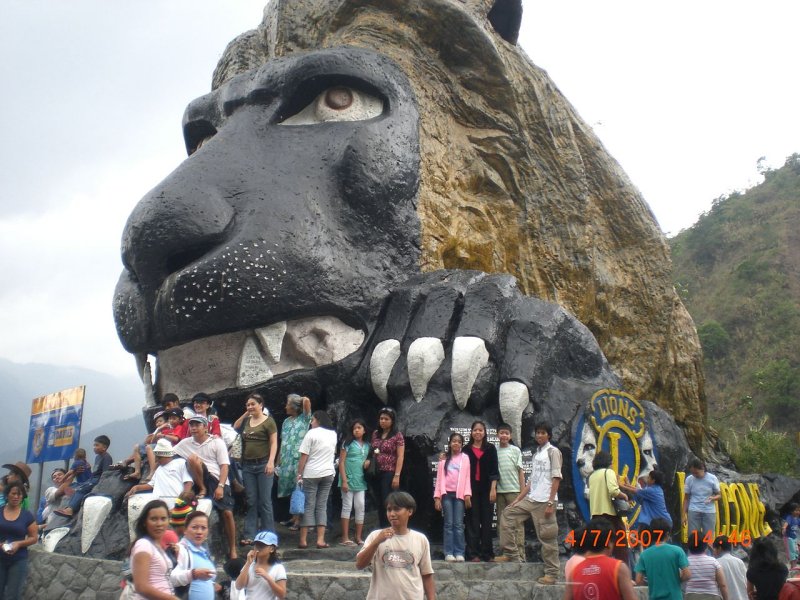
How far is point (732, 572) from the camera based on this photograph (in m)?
5.08

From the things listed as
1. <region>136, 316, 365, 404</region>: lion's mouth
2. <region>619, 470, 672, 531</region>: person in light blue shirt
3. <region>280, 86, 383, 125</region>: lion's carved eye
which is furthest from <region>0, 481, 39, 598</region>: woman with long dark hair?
<region>619, 470, 672, 531</region>: person in light blue shirt

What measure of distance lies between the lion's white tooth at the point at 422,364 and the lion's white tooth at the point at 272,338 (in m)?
0.96

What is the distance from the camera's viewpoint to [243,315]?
19.7 feet

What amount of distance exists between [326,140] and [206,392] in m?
2.07

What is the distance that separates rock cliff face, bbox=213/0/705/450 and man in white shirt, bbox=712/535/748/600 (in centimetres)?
298

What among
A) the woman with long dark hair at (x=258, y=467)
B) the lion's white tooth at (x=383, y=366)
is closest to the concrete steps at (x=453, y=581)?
the woman with long dark hair at (x=258, y=467)

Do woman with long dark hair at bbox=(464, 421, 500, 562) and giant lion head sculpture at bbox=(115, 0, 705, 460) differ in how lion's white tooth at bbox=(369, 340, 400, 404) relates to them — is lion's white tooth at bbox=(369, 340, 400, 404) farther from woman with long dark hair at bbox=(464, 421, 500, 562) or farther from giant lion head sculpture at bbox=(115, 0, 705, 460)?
woman with long dark hair at bbox=(464, 421, 500, 562)

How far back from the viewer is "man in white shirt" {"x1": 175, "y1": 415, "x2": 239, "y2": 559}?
5.23 m

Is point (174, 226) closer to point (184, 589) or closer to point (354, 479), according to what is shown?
point (354, 479)

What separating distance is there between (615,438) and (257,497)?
2399mm

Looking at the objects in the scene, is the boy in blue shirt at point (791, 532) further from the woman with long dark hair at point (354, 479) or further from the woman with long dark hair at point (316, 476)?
the woman with long dark hair at point (316, 476)

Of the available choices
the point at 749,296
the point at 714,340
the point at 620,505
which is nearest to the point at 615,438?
the point at 620,505

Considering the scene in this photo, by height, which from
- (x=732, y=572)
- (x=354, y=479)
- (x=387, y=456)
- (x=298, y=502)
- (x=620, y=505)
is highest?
(x=387, y=456)

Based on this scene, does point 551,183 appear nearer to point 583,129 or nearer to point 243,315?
point 583,129
